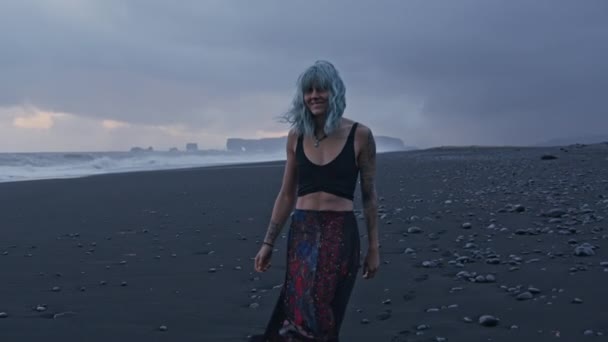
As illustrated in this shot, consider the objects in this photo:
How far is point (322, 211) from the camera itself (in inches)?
137

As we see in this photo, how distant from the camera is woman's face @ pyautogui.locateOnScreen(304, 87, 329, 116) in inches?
135

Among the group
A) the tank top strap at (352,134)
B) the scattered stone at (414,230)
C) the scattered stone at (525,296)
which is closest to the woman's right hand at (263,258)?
the tank top strap at (352,134)

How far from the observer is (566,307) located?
5.02 m

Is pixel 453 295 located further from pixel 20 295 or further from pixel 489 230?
pixel 20 295

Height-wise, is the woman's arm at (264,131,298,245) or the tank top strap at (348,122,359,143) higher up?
the tank top strap at (348,122,359,143)

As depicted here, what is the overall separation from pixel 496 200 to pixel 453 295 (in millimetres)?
6433

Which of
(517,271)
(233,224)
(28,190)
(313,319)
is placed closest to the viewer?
(313,319)

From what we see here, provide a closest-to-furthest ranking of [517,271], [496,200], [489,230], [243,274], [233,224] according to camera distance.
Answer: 1. [517,271]
2. [243,274]
3. [489,230]
4. [233,224]
5. [496,200]

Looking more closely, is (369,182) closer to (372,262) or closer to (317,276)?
(372,262)

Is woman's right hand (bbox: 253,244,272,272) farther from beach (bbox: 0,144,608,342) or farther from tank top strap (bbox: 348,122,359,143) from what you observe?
beach (bbox: 0,144,608,342)

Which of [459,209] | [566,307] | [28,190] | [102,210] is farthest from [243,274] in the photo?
[28,190]

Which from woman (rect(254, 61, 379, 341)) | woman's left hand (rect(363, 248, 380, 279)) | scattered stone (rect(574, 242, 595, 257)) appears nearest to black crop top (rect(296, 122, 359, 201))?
woman (rect(254, 61, 379, 341))

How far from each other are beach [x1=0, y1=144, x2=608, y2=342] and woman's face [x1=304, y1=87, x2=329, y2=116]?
7.14ft

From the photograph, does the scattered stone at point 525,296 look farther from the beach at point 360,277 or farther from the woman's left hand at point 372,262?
the woman's left hand at point 372,262
